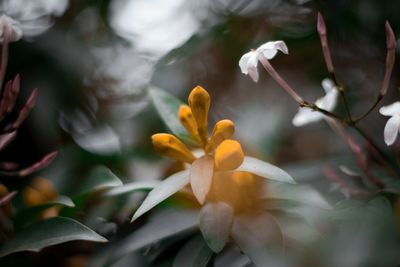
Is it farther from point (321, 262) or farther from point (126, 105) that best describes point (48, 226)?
point (126, 105)

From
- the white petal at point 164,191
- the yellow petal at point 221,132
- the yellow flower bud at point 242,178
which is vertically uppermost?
the yellow petal at point 221,132

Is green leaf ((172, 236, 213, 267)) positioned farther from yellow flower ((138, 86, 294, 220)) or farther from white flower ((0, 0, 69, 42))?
white flower ((0, 0, 69, 42))

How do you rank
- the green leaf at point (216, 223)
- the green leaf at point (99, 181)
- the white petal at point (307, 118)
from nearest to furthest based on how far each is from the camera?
the green leaf at point (216, 223), the green leaf at point (99, 181), the white petal at point (307, 118)

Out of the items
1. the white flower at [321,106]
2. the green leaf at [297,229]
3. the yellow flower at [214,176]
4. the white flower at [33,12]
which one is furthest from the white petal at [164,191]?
the white flower at [33,12]

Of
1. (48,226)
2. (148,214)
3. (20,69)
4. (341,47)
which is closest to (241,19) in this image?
(341,47)

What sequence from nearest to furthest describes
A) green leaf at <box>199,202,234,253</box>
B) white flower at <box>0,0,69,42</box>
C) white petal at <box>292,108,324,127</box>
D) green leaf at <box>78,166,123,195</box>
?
green leaf at <box>199,202,234,253</box> → green leaf at <box>78,166,123,195</box> → white petal at <box>292,108,324,127</box> → white flower at <box>0,0,69,42</box>

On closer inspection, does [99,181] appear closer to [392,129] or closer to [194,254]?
[194,254]

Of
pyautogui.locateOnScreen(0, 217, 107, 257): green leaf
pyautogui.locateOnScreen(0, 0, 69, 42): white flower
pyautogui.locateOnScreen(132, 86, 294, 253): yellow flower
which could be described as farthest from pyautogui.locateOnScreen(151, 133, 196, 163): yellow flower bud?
pyautogui.locateOnScreen(0, 0, 69, 42): white flower

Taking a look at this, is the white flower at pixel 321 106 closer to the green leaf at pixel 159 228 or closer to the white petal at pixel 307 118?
the white petal at pixel 307 118
